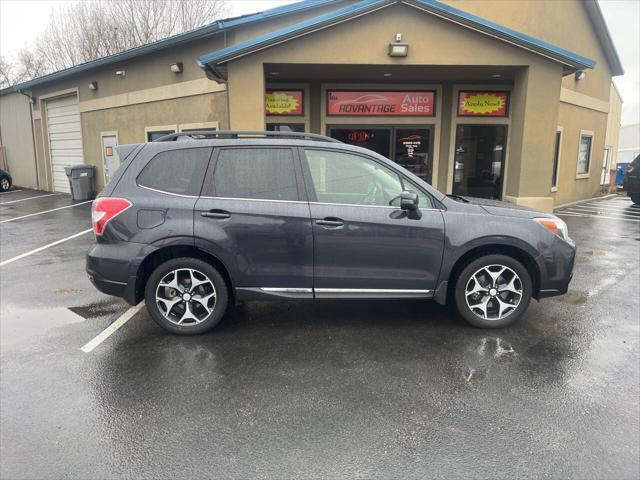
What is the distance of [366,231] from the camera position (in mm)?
4340

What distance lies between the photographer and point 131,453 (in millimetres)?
2787

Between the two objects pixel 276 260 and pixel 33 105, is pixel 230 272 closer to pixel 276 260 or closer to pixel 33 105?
pixel 276 260

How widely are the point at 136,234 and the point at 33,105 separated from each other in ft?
62.2

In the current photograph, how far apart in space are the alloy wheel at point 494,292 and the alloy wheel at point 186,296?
2.48m

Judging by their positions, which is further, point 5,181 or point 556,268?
point 5,181

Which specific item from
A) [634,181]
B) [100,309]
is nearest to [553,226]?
[100,309]

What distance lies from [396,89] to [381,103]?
1.69 feet

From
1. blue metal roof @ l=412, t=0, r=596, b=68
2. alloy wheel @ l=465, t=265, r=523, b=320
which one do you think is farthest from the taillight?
blue metal roof @ l=412, t=0, r=596, b=68

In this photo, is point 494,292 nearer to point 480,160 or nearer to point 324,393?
point 324,393

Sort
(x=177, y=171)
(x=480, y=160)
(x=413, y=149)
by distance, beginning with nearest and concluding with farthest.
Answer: (x=177, y=171), (x=413, y=149), (x=480, y=160)

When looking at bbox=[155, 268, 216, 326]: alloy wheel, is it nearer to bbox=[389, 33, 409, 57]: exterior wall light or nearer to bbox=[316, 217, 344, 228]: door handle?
bbox=[316, 217, 344, 228]: door handle

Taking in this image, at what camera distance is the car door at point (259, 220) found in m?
4.30

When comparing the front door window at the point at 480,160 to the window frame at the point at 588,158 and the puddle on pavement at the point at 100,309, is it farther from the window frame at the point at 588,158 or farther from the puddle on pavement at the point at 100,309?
the puddle on pavement at the point at 100,309

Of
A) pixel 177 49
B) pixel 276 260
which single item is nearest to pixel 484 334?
pixel 276 260
